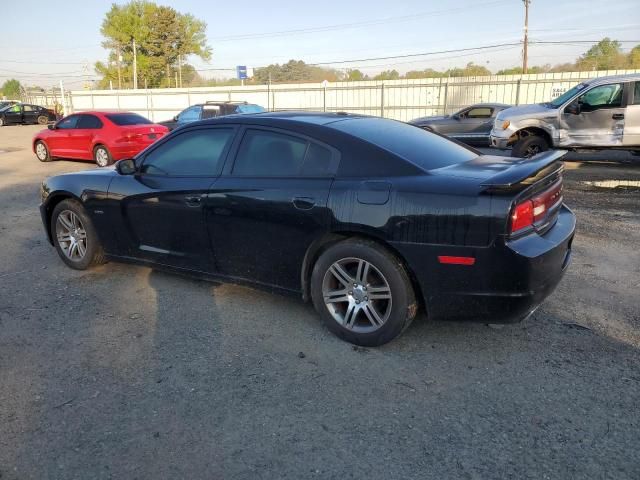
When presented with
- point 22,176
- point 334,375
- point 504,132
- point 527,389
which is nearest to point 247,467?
point 334,375

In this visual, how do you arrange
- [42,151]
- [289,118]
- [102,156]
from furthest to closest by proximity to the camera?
[42,151] < [102,156] < [289,118]

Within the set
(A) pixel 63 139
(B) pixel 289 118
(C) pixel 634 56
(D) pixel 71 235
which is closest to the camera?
(B) pixel 289 118

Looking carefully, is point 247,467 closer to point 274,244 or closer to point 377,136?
point 274,244

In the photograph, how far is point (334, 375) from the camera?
3236mm

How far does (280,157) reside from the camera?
3.88 meters

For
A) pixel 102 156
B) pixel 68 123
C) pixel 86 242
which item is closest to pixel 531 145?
pixel 86 242

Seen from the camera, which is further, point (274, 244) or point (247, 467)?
point (274, 244)

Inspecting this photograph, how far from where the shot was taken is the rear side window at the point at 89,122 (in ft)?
44.9

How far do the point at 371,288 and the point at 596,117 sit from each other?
30.3 feet

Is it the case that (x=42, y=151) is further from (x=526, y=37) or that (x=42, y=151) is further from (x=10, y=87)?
(x=10, y=87)

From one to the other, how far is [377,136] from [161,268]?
217cm

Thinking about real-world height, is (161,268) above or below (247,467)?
above

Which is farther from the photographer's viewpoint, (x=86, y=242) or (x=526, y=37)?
(x=526, y=37)

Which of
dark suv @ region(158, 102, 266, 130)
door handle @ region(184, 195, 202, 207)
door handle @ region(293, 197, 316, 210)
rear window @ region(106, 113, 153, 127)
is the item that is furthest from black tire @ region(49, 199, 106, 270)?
dark suv @ region(158, 102, 266, 130)
